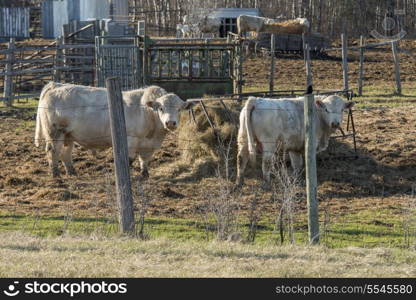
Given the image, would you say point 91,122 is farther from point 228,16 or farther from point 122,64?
point 228,16

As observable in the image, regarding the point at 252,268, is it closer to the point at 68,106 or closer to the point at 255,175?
the point at 255,175

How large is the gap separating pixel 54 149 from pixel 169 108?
2037 mm

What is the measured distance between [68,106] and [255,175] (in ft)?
11.0

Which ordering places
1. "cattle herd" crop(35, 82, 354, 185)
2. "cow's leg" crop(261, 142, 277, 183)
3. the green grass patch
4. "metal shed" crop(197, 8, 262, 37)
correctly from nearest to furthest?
the green grass patch, "cow's leg" crop(261, 142, 277, 183), "cattle herd" crop(35, 82, 354, 185), "metal shed" crop(197, 8, 262, 37)

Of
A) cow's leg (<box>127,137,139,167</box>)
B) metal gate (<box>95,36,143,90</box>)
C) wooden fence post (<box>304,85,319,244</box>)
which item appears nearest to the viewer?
wooden fence post (<box>304,85,319,244</box>)

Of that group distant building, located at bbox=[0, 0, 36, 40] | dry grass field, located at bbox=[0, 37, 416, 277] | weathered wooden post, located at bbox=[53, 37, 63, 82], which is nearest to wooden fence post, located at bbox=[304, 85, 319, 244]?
dry grass field, located at bbox=[0, 37, 416, 277]

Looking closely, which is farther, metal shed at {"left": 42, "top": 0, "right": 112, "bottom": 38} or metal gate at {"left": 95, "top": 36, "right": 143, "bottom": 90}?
metal shed at {"left": 42, "top": 0, "right": 112, "bottom": 38}

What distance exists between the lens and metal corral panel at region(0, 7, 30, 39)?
4697 centimetres

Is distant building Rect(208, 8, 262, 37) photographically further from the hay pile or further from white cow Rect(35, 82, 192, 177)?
white cow Rect(35, 82, 192, 177)

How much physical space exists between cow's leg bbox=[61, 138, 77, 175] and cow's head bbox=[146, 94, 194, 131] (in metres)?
1.60

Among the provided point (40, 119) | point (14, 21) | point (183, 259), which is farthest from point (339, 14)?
point (183, 259)

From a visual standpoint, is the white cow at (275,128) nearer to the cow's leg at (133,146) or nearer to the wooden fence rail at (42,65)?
the cow's leg at (133,146)

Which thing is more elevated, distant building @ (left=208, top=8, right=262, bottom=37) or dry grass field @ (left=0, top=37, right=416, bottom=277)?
distant building @ (left=208, top=8, right=262, bottom=37)

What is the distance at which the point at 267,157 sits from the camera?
14.3 m
